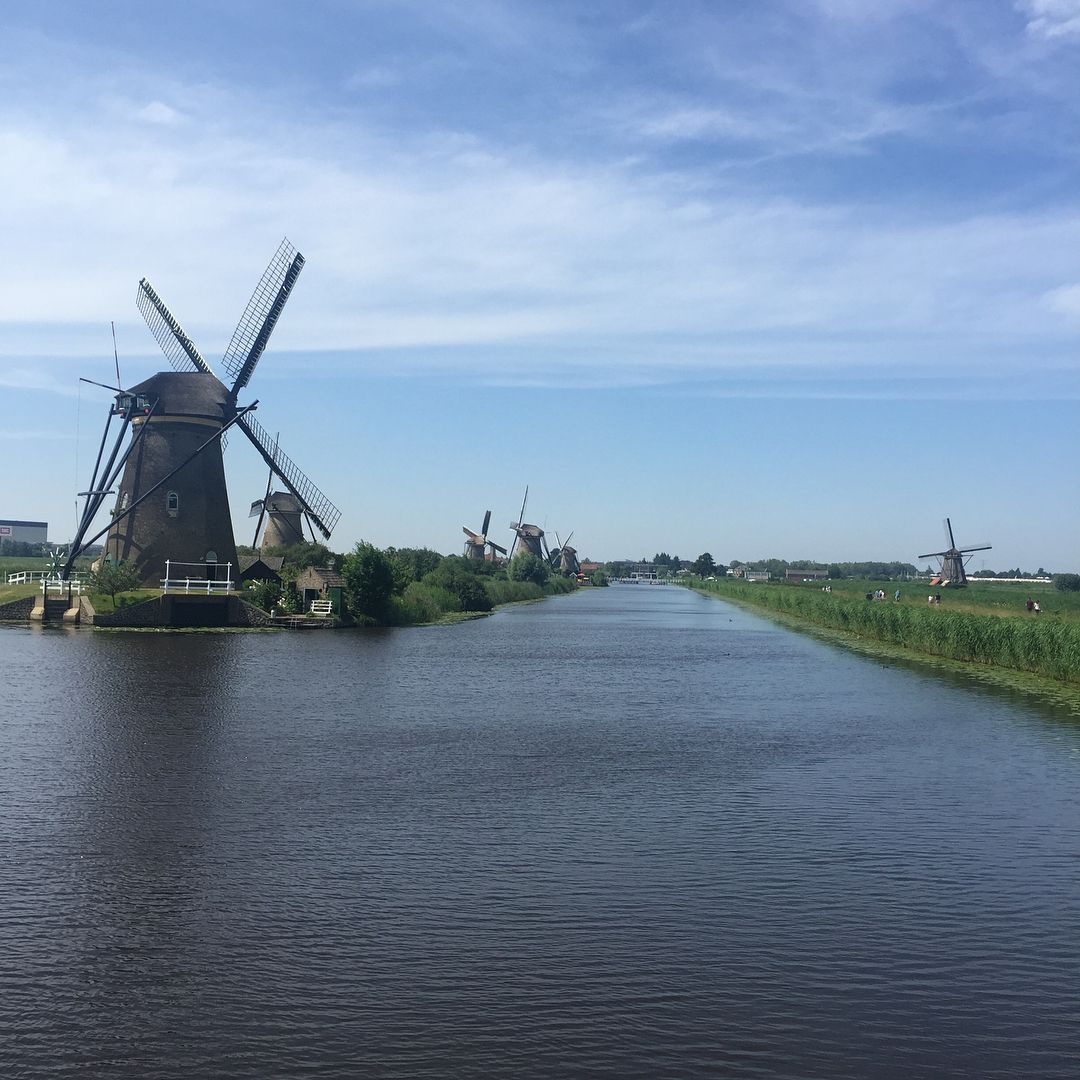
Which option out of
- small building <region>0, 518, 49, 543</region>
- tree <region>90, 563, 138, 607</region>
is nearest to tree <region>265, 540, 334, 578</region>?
tree <region>90, 563, 138, 607</region>

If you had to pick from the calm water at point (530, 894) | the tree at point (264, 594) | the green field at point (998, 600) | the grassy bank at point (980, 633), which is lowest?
the calm water at point (530, 894)

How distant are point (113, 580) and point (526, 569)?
65528 millimetres

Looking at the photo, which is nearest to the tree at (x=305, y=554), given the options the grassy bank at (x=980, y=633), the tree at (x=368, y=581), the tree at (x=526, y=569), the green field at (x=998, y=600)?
the tree at (x=368, y=581)

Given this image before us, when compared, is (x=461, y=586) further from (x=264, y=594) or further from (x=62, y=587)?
(x=62, y=587)

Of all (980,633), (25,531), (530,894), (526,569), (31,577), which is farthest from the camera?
(25,531)

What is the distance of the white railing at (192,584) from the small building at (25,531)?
391 ft

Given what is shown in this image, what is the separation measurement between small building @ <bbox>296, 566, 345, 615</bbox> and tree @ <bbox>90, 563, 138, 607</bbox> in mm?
7984

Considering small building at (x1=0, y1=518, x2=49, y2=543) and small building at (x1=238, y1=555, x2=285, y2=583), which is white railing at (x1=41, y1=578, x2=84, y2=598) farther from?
small building at (x1=0, y1=518, x2=49, y2=543)

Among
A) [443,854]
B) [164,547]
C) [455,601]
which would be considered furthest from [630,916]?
[455,601]

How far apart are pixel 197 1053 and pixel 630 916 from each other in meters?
4.27

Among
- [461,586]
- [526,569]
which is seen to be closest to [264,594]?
[461,586]

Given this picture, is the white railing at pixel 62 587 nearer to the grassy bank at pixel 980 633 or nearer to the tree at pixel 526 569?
the grassy bank at pixel 980 633

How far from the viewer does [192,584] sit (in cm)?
4834

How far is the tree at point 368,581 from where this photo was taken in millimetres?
51812
